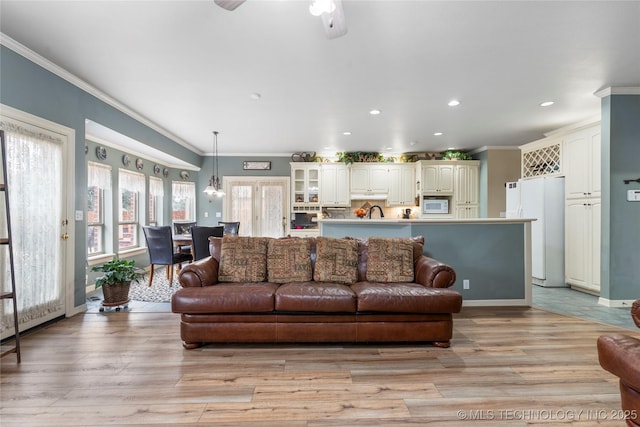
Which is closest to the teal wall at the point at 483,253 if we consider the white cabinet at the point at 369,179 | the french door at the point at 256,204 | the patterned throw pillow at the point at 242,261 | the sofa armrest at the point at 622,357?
the patterned throw pillow at the point at 242,261

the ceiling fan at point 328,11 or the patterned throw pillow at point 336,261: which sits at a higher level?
the ceiling fan at point 328,11

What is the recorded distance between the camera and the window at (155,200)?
20.5 feet

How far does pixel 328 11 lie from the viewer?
1.70 meters

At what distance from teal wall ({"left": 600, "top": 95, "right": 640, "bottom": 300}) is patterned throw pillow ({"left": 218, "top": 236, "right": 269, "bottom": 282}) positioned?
162 inches

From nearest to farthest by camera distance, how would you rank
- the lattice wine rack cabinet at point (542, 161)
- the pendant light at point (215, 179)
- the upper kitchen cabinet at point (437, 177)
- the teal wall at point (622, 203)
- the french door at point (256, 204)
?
the teal wall at point (622, 203) < the lattice wine rack cabinet at point (542, 161) < the pendant light at point (215, 179) < the upper kitchen cabinet at point (437, 177) < the french door at point (256, 204)

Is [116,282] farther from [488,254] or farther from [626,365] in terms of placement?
[488,254]

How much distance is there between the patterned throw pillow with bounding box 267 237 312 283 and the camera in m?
2.94

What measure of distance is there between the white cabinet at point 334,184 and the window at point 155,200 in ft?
11.5

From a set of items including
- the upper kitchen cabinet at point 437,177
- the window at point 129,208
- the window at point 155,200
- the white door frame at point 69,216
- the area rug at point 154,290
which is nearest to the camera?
the white door frame at point 69,216

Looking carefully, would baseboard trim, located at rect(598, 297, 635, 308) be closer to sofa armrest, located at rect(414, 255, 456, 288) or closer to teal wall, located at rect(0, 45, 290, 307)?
sofa armrest, located at rect(414, 255, 456, 288)

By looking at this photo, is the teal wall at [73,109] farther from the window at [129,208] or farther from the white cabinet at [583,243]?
the white cabinet at [583,243]

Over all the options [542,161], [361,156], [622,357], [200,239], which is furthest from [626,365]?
[361,156]

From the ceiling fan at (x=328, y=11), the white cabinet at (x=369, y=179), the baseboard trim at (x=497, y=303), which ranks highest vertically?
the ceiling fan at (x=328, y=11)

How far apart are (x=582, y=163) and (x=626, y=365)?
4.07 meters
